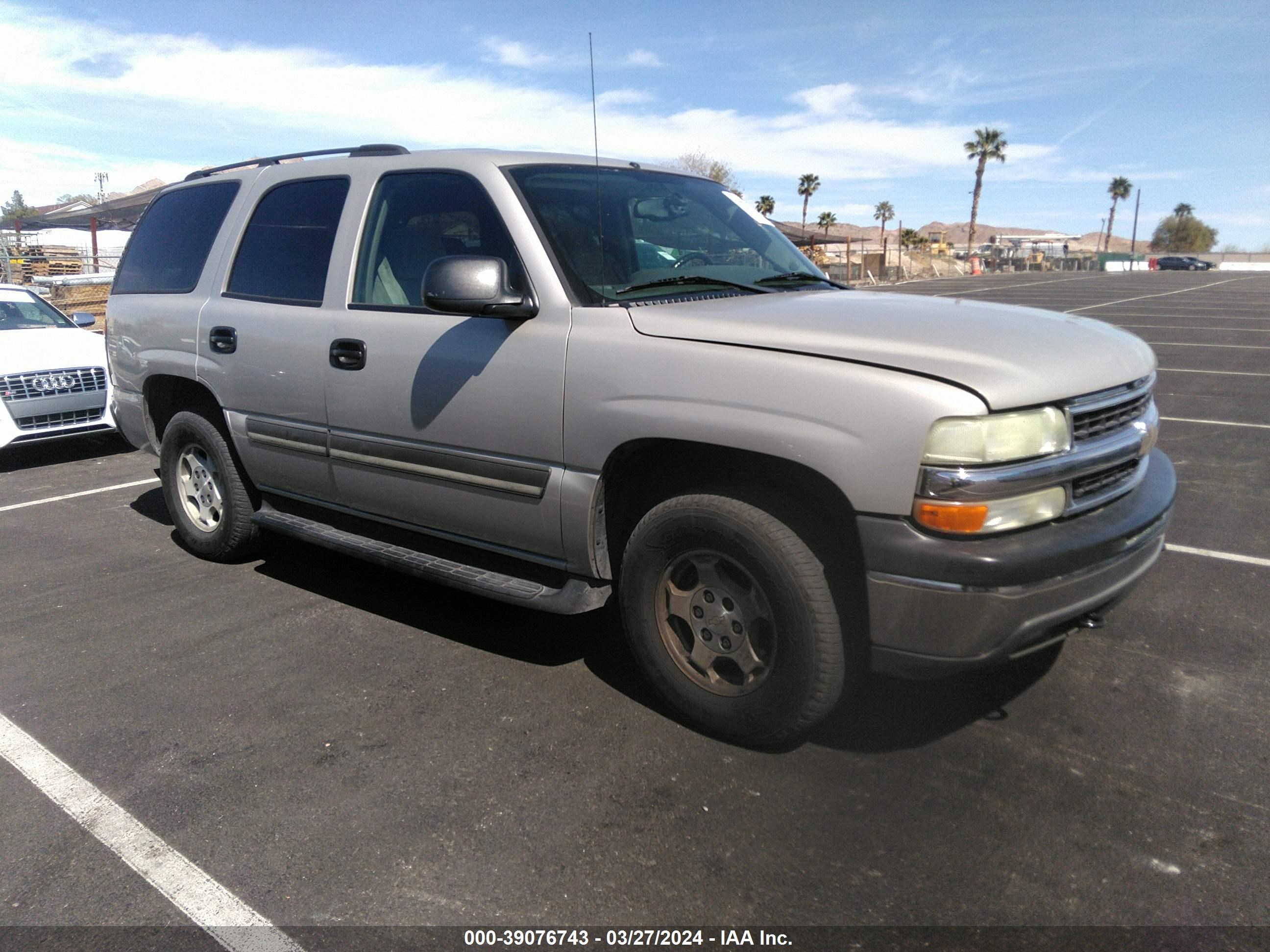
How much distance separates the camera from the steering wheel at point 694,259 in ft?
11.8

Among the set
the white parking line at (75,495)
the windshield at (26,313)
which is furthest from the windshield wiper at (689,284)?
the windshield at (26,313)

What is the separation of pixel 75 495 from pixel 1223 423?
9.56 metres

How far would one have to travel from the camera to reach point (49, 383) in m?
7.55

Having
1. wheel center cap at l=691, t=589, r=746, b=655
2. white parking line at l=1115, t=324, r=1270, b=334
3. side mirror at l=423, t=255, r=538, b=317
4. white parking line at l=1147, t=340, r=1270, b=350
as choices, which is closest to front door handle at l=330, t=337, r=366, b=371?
side mirror at l=423, t=255, r=538, b=317

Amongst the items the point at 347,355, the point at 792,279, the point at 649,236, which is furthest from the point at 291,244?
Answer: the point at 792,279

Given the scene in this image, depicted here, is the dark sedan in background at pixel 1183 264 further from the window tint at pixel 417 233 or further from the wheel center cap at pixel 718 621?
the wheel center cap at pixel 718 621

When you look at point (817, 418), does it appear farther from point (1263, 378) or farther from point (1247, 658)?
point (1263, 378)

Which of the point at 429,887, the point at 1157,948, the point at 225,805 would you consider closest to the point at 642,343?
the point at 429,887

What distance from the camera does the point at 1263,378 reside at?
11.2 meters

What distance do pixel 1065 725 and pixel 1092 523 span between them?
0.84 meters

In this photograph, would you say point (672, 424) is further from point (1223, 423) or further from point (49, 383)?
point (1223, 423)

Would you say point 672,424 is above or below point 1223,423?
above

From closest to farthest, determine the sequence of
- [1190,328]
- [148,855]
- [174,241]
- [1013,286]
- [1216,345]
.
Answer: [148,855] < [174,241] < [1216,345] < [1190,328] < [1013,286]

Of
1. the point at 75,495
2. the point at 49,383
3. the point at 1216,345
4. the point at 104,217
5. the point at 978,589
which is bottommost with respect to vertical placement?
the point at 1216,345
